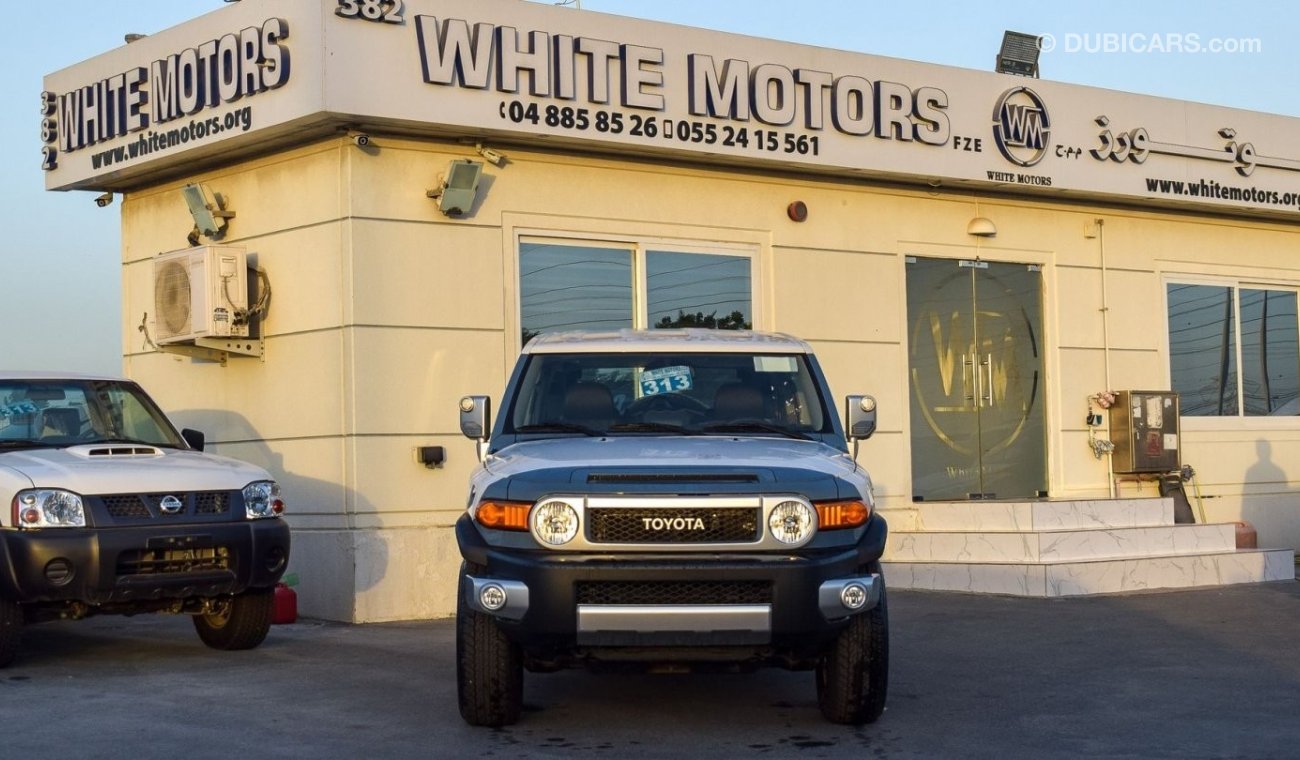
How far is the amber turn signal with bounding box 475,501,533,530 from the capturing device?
6.80 metres

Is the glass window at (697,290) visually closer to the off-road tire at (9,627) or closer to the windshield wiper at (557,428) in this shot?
the windshield wiper at (557,428)

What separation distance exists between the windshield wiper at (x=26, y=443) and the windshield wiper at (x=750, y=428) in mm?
4555

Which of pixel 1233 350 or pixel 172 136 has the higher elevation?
pixel 172 136

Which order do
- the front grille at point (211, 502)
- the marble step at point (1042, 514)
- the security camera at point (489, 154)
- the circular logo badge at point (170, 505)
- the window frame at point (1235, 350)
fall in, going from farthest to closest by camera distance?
1. the window frame at point (1235, 350)
2. the marble step at point (1042, 514)
3. the security camera at point (489, 154)
4. the front grille at point (211, 502)
5. the circular logo badge at point (170, 505)

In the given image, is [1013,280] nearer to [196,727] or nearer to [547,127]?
[547,127]

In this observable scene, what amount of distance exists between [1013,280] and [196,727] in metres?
10.8

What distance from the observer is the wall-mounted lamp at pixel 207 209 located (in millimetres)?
13273

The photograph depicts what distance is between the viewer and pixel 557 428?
790 cm

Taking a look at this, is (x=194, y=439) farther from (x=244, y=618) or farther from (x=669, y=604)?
(x=669, y=604)

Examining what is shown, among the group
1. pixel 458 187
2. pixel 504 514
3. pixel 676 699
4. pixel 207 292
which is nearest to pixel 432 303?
pixel 458 187

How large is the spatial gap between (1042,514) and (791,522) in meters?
7.84

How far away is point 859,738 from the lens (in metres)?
7.02

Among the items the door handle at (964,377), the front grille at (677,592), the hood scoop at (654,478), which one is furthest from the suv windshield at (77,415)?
the door handle at (964,377)

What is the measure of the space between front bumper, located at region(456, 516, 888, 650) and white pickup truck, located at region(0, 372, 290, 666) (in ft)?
10.4
